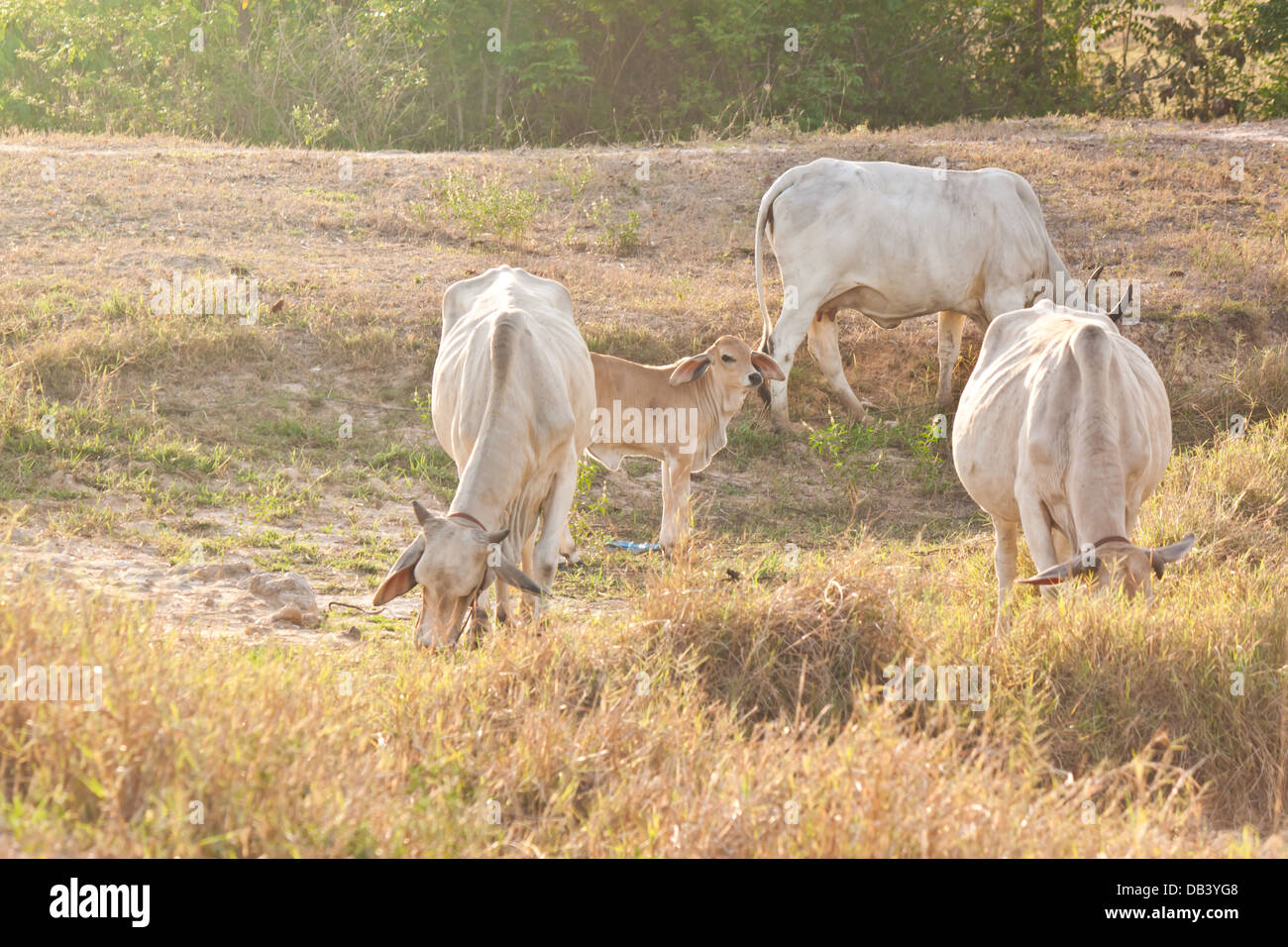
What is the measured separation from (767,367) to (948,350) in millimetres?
2347

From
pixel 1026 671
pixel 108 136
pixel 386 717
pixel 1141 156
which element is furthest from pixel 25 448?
pixel 1141 156

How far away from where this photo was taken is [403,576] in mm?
4531

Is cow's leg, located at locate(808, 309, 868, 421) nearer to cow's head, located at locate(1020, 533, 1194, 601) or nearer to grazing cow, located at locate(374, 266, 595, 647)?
grazing cow, located at locate(374, 266, 595, 647)

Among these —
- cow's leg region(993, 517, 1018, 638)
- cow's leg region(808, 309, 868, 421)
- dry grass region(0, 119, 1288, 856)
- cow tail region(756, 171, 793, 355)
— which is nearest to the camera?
dry grass region(0, 119, 1288, 856)

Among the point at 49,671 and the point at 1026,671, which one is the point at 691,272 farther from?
the point at 49,671

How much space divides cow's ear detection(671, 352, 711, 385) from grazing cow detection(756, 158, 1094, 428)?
1432 millimetres

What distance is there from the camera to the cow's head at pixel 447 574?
4.48 m

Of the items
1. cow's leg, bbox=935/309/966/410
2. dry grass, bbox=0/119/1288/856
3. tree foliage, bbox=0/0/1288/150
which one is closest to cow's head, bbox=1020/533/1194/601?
dry grass, bbox=0/119/1288/856

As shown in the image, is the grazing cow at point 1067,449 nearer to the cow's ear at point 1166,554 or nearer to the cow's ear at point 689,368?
the cow's ear at point 1166,554

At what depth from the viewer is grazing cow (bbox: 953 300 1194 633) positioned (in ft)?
15.7

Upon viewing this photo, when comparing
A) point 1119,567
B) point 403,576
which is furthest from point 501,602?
point 1119,567

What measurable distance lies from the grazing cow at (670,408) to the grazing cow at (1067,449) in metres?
1.99

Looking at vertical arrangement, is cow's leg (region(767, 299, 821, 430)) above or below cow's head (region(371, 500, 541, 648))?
above

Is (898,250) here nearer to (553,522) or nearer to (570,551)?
(570,551)
